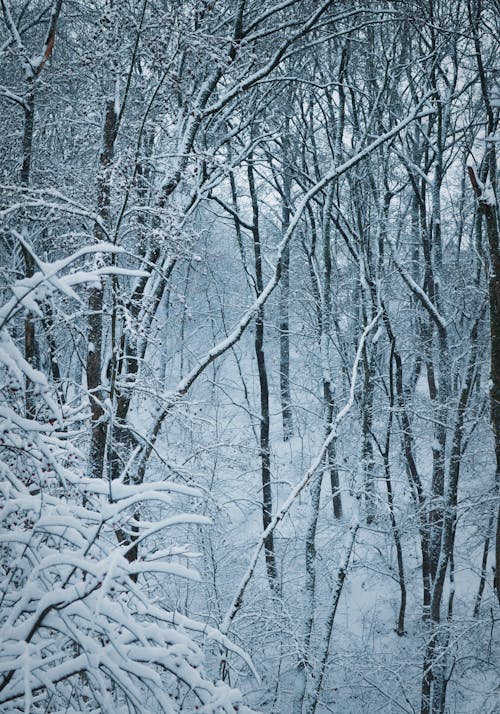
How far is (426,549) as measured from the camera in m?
12.0

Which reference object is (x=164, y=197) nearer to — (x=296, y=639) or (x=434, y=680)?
(x=296, y=639)

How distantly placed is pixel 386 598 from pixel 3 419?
12626 millimetres

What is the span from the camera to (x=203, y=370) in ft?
31.7

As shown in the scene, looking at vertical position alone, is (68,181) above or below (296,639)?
above

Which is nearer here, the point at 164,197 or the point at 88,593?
the point at 88,593

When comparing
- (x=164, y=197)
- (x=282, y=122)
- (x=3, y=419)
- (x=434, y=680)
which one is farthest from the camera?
(x=282, y=122)

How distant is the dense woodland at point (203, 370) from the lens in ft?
7.45

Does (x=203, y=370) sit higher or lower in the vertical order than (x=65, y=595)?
higher

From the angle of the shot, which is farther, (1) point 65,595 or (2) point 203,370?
(2) point 203,370

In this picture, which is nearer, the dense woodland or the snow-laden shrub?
the snow-laden shrub

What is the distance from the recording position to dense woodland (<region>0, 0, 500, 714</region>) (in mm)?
2271

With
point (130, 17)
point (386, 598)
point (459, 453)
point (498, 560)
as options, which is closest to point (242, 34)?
point (130, 17)

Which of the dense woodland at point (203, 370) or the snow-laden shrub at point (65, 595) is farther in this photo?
the dense woodland at point (203, 370)

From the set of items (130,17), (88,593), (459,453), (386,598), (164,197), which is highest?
(130,17)
